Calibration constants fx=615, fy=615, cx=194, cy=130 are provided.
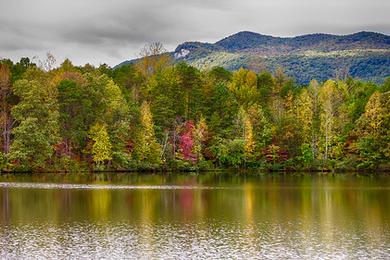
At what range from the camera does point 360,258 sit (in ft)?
92.3

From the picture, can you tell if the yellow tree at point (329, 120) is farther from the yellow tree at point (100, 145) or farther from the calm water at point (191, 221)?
the yellow tree at point (100, 145)

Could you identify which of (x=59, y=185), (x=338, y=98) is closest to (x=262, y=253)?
(x=59, y=185)

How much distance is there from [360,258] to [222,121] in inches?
2875

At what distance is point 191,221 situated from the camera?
40.0 meters

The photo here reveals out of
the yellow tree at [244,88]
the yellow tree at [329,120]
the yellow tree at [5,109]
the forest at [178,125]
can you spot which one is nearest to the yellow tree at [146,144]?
the forest at [178,125]

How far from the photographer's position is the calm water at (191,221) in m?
30.0

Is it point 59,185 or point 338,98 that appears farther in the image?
point 338,98

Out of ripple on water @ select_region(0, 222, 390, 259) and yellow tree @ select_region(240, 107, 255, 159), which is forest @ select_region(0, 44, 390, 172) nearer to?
yellow tree @ select_region(240, 107, 255, 159)

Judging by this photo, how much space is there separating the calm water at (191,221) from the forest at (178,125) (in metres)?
22.0

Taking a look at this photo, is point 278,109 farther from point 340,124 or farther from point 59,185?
point 59,185

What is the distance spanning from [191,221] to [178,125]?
2369 inches

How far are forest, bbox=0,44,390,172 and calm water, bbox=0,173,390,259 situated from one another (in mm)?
21966

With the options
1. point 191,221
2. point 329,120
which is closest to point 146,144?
point 329,120

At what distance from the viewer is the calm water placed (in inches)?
1183
